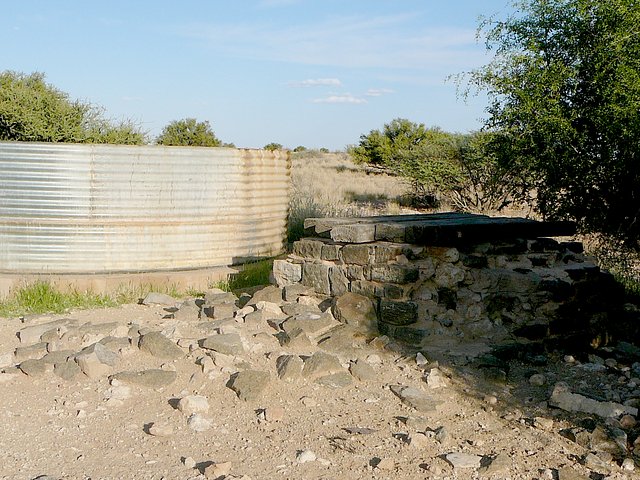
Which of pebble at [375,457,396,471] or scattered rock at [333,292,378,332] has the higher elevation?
scattered rock at [333,292,378,332]

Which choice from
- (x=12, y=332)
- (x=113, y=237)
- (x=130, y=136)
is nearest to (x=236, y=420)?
(x=12, y=332)

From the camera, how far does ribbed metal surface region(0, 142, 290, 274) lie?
813cm

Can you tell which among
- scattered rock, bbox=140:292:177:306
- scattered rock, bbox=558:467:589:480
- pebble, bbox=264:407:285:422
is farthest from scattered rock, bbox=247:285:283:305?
scattered rock, bbox=558:467:589:480

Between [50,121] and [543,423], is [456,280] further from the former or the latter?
[50,121]

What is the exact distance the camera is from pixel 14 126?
11008 millimetres

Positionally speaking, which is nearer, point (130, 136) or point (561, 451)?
point (561, 451)

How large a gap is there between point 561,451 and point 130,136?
896 centimetres

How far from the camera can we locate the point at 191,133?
1716 cm

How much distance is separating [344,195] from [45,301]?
609 inches

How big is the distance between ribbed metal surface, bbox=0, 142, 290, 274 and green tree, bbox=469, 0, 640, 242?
3.74 metres

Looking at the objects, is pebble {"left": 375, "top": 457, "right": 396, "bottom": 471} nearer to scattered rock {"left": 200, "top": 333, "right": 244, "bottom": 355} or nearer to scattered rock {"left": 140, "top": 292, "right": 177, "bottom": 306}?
scattered rock {"left": 200, "top": 333, "right": 244, "bottom": 355}

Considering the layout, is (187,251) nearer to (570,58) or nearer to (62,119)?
(62,119)

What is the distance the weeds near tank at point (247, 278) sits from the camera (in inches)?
336

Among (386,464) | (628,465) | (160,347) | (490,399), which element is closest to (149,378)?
(160,347)
